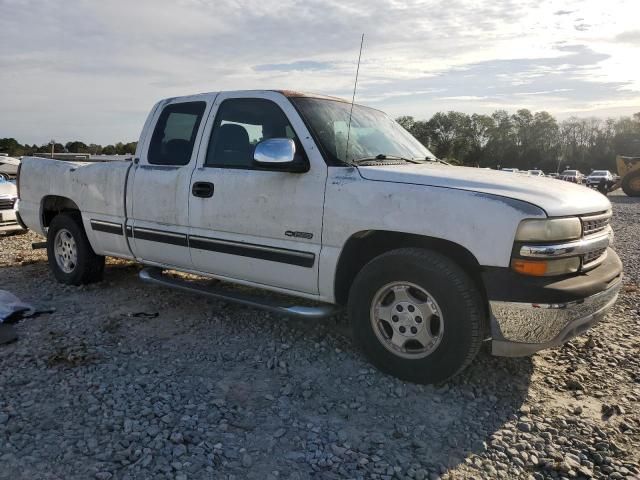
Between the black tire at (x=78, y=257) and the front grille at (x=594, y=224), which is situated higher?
the front grille at (x=594, y=224)

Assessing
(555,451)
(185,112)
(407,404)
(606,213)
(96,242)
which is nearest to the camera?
(555,451)

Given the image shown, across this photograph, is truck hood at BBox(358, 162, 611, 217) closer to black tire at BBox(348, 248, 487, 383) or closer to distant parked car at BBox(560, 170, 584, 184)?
black tire at BBox(348, 248, 487, 383)

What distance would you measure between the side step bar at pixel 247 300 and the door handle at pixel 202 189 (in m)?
0.81

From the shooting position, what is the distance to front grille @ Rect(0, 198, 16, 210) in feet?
30.5

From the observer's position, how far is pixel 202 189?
441cm

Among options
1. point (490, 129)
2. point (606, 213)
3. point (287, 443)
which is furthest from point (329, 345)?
point (490, 129)

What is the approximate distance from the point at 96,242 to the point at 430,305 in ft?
11.9

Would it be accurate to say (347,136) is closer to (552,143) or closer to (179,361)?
(179,361)

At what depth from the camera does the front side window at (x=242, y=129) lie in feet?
13.8

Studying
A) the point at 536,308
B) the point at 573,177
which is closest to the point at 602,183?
the point at 573,177

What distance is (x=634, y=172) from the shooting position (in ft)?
94.3

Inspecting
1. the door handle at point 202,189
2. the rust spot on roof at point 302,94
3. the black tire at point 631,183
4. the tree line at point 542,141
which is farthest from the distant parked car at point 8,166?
the tree line at point 542,141

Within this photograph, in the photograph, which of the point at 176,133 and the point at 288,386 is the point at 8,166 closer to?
the point at 176,133

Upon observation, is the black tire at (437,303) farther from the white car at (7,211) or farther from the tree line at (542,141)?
the tree line at (542,141)
